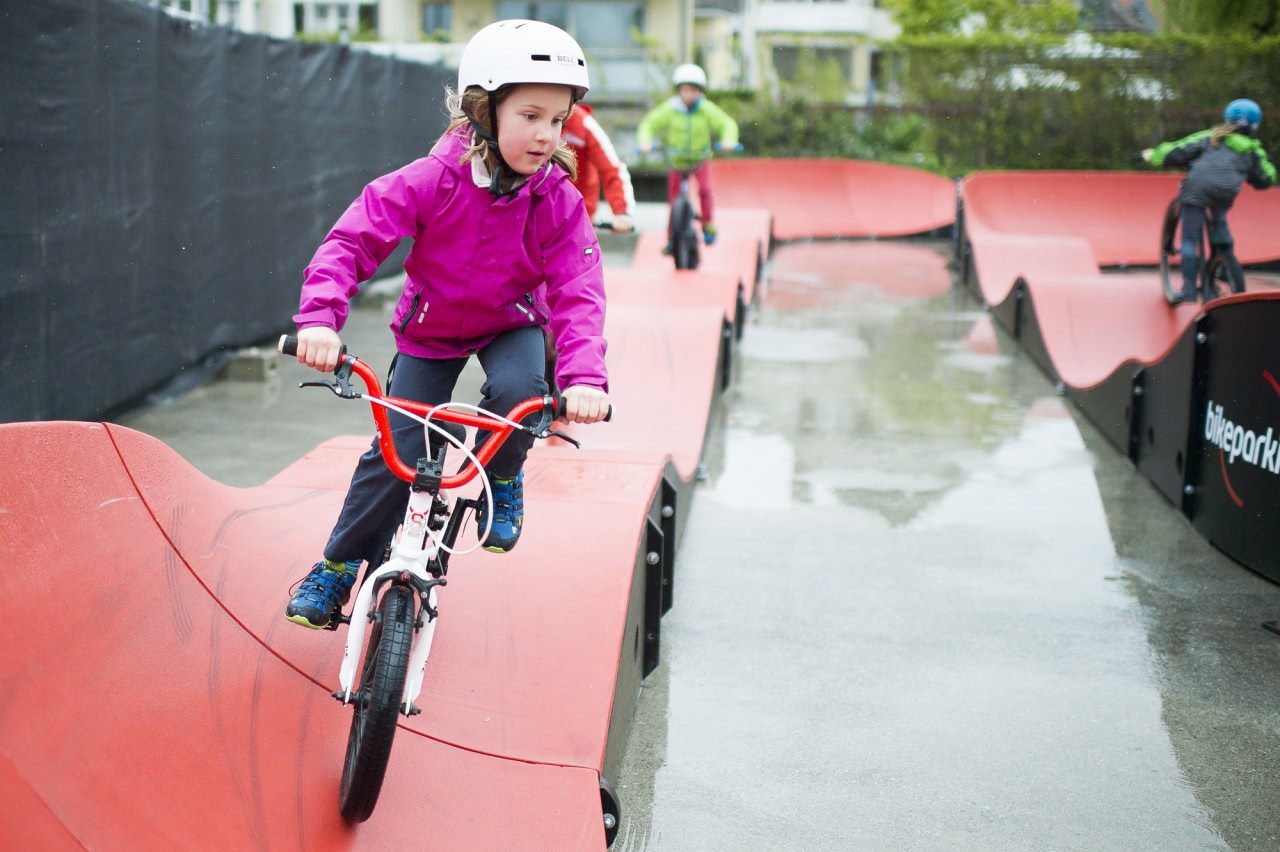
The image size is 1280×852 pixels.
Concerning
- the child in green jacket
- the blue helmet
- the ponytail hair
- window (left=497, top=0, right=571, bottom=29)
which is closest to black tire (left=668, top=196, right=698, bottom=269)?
the child in green jacket

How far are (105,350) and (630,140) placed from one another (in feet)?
82.6

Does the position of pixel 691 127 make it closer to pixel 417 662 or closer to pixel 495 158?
pixel 495 158

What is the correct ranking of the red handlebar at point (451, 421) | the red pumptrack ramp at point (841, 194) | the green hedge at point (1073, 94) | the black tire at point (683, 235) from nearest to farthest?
the red handlebar at point (451, 421) → the black tire at point (683, 235) → the red pumptrack ramp at point (841, 194) → the green hedge at point (1073, 94)

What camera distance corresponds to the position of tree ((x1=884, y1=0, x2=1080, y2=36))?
115ft

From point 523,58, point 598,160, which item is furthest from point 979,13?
point 523,58

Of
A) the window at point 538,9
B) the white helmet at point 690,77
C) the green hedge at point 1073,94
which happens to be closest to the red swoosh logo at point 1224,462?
the white helmet at point 690,77

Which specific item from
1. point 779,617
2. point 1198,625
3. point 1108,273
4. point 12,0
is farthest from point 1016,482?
point 1108,273

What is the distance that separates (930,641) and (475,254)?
2.65 m

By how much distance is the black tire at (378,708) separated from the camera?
304cm

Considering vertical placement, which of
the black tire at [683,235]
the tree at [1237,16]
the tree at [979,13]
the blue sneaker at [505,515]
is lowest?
the blue sneaker at [505,515]

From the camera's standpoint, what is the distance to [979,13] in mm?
39531

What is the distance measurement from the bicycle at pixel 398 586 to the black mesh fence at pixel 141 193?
13.6ft

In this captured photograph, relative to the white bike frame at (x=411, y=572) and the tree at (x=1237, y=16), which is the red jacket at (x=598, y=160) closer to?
the white bike frame at (x=411, y=572)

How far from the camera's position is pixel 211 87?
9.45 meters
